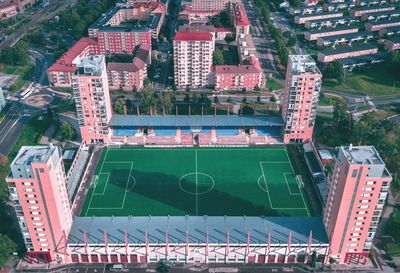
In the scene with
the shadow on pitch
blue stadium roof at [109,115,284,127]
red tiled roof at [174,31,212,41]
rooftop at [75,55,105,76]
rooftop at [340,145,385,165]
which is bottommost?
the shadow on pitch

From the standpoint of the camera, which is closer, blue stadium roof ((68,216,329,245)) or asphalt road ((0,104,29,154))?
blue stadium roof ((68,216,329,245))

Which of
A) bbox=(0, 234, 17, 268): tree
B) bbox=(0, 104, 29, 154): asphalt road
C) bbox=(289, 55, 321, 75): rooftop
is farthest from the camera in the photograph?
bbox=(0, 104, 29, 154): asphalt road

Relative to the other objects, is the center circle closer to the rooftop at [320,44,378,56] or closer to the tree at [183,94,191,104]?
the tree at [183,94,191,104]

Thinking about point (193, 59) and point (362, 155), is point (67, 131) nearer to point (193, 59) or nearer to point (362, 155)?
point (193, 59)

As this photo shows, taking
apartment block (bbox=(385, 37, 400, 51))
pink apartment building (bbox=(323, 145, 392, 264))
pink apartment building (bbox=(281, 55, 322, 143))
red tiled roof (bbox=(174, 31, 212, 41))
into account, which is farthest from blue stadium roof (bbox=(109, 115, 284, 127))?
apartment block (bbox=(385, 37, 400, 51))

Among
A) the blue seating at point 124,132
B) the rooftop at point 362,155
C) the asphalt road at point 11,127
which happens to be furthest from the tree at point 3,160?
the rooftop at point 362,155

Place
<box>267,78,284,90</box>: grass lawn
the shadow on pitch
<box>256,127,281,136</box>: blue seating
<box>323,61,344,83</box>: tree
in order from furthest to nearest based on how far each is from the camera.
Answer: <box>323,61,344,83</box>: tree < <box>267,78,284,90</box>: grass lawn < <box>256,127,281,136</box>: blue seating < the shadow on pitch
